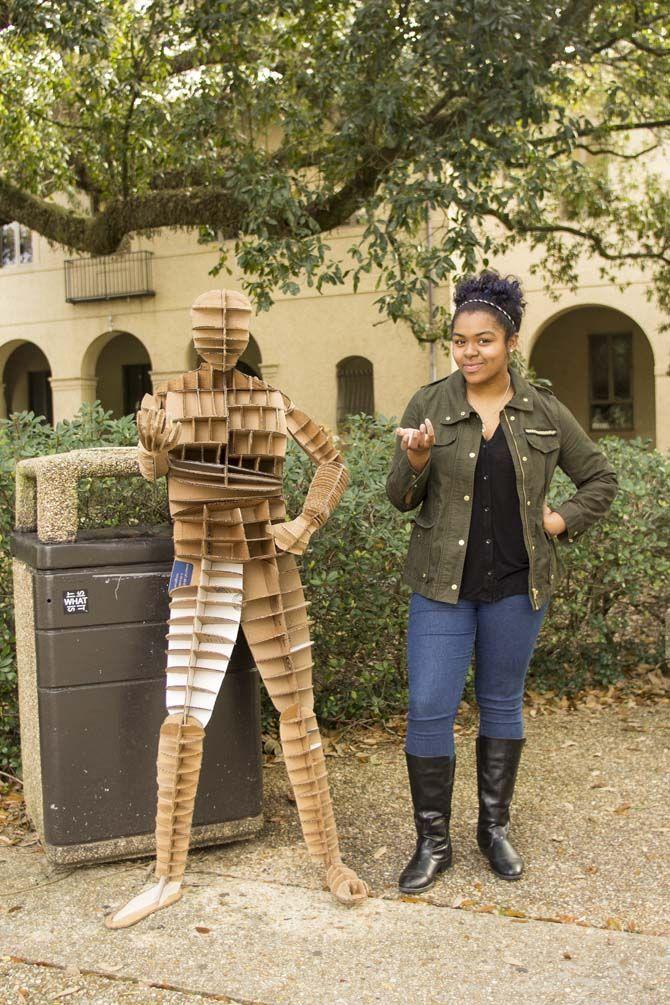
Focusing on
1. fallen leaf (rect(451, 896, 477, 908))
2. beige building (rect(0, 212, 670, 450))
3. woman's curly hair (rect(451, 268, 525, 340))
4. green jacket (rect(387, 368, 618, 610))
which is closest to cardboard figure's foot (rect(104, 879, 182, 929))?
fallen leaf (rect(451, 896, 477, 908))

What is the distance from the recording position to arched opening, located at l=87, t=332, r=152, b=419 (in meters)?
22.5

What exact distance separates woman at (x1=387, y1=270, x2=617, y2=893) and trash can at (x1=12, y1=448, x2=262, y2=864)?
2.30ft

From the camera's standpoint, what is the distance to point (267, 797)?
4.29m

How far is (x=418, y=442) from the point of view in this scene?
319 centimetres

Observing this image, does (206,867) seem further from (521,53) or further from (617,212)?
(617,212)

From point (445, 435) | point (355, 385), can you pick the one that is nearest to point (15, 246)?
point (355, 385)

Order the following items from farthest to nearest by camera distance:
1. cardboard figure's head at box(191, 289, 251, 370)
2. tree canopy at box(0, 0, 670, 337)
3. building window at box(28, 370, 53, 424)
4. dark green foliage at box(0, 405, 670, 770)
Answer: building window at box(28, 370, 53, 424)
tree canopy at box(0, 0, 670, 337)
dark green foliage at box(0, 405, 670, 770)
cardboard figure's head at box(191, 289, 251, 370)

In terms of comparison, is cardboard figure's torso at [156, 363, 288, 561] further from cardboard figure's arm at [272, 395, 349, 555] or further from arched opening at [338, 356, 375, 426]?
arched opening at [338, 356, 375, 426]

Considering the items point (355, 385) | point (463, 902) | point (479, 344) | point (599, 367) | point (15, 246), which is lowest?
point (463, 902)

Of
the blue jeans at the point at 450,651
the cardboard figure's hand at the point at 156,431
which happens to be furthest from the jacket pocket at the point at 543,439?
the cardboard figure's hand at the point at 156,431

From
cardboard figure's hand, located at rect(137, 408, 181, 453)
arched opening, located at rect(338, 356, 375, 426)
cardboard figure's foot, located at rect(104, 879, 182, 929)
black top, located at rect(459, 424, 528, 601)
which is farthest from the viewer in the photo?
arched opening, located at rect(338, 356, 375, 426)

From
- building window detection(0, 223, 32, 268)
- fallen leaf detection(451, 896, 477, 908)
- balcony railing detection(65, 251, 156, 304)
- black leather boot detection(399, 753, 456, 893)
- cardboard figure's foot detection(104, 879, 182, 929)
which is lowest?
fallen leaf detection(451, 896, 477, 908)

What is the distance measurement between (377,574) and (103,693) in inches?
68.9

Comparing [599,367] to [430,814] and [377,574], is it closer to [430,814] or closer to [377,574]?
[377,574]
